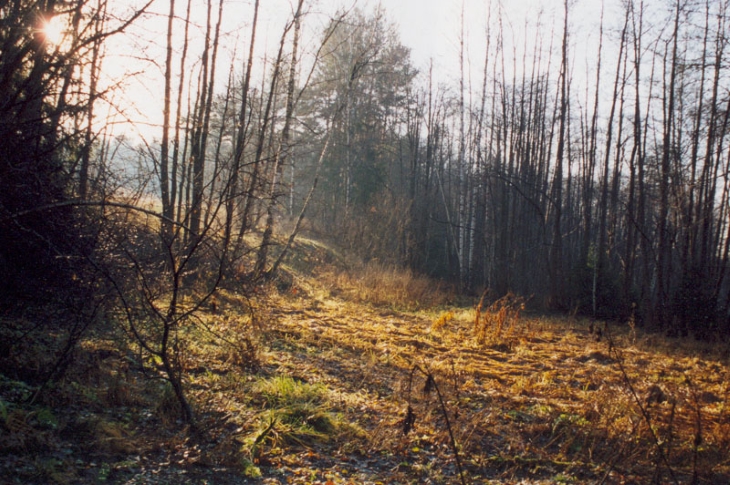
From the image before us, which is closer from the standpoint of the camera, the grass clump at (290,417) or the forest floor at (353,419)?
the forest floor at (353,419)

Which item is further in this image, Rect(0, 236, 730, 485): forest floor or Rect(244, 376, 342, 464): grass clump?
Rect(244, 376, 342, 464): grass clump

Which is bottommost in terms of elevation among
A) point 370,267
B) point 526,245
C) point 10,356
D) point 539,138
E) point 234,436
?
point 234,436

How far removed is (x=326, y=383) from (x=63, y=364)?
2810 mm

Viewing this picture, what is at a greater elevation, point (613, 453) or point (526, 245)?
point (526, 245)

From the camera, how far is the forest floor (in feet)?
11.9

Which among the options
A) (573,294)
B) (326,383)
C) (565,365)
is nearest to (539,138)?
(573,294)

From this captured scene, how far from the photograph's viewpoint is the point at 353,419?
4934 mm

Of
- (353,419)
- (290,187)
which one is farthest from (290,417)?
(290,187)

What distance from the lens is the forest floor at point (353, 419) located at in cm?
362

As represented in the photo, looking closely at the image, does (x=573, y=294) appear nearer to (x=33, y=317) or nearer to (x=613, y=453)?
(x=613, y=453)

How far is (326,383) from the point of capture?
236 inches

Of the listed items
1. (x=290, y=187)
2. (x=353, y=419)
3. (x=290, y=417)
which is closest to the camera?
(x=290, y=417)

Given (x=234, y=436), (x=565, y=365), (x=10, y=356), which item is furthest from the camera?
(x=565, y=365)

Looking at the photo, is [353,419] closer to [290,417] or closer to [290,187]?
[290,417]
